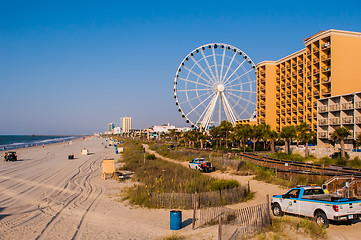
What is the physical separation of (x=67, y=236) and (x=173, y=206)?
17.1ft

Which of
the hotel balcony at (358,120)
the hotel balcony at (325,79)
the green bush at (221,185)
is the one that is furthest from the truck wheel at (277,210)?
the hotel balcony at (325,79)

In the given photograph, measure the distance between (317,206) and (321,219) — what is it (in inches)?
17.1

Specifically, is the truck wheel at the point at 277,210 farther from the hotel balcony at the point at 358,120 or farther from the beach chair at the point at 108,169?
the hotel balcony at the point at 358,120

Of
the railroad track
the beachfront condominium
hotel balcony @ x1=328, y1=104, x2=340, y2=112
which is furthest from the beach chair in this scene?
the beachfront condominium

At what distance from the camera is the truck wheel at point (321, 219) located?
9852mm

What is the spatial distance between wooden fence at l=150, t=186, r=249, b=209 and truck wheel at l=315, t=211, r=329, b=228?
15.2 ft

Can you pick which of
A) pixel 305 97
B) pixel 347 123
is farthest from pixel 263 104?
pixel 347 123

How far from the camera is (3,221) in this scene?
474 inches

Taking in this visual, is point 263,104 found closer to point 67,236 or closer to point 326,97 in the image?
point 326,97

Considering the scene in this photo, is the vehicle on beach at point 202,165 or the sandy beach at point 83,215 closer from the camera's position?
the sandy beach at point 83,215

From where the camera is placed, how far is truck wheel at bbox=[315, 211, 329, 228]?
32.3 feet

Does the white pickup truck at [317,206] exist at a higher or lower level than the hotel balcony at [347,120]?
lower

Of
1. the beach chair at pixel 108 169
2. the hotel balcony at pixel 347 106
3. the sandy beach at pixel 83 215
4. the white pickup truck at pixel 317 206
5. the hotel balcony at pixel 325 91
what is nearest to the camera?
the white pickup truck at pixel 317 206

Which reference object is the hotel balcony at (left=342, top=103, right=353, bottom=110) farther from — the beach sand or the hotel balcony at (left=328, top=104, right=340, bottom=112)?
the beach sand
